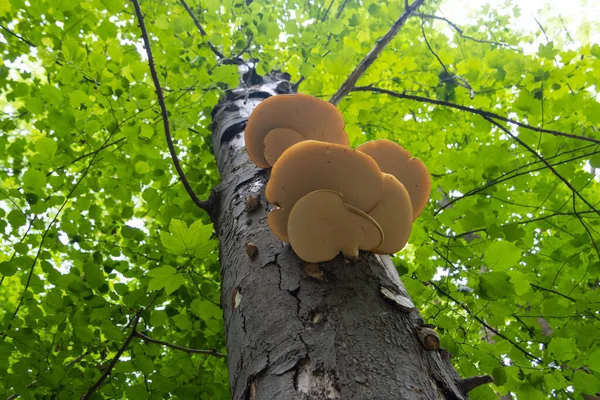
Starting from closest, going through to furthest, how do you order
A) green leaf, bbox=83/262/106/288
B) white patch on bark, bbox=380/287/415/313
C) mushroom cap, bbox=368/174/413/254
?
1. white patch on bark, bbox=380/287/415/313
2. mushroom cap, bbox=368/174/413/254
3. green leaf, bbox=83/262/106/288

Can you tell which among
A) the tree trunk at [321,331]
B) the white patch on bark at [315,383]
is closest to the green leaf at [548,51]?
the tree trunk at [321,331]

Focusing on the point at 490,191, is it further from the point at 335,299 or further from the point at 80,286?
the point at 80,286

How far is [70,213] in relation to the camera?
8.89ft

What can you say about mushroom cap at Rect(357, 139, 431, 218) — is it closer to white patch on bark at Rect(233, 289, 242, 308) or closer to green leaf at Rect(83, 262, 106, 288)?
white patch on bark at Rect(233, 289, 242, 308)

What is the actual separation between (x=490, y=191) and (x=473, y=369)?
40.4 inches

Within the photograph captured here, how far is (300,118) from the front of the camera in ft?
5.21

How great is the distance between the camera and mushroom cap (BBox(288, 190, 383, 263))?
1203 mm

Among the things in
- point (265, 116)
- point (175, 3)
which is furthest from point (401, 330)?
point (175, 3)

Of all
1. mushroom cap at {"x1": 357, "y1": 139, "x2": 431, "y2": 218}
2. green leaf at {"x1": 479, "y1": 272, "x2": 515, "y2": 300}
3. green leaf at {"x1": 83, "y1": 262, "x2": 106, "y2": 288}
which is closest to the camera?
mushroom cap at {"x1": 357, "y1": 139, "x2": 431, "y2": 218}

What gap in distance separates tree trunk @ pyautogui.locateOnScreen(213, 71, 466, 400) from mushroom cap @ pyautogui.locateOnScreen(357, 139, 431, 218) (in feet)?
0.95

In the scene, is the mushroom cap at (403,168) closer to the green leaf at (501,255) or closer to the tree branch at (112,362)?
the green leaf at (501,255)

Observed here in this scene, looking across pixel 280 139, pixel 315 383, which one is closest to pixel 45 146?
pixel 280 139

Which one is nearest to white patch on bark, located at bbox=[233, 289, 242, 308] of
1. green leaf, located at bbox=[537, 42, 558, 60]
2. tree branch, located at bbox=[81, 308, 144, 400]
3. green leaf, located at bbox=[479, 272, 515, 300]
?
tree branch, located at bbox=[81, 308, 144, 400]

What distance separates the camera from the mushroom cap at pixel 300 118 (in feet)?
5.13
